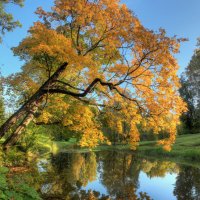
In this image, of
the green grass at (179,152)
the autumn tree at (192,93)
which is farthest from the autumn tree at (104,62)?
the autumn tree at (192,93)

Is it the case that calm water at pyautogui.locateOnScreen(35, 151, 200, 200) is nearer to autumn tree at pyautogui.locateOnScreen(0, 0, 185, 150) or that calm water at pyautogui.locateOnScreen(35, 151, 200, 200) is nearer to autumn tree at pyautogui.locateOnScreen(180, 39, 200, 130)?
autumn tree at pyautogui.locateOnScreen(0, 0, 185, 150)

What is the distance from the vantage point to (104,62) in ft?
69.4

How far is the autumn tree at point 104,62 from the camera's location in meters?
16.6

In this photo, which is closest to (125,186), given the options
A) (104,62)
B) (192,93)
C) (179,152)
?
(104,62)

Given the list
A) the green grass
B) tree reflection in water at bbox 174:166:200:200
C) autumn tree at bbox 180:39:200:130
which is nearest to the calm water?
tree reflection in water at bbox 174:166:200:200

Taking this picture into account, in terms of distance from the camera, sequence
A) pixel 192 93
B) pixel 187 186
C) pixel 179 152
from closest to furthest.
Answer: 1. pixel 187 186
2. pixel 179 152
3. pixel 192 93

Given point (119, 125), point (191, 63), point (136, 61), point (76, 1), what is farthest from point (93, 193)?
point (191, 63)

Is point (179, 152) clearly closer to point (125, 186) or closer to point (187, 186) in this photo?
point (187, 186)

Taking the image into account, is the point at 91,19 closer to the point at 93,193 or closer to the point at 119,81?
the point at 119,81

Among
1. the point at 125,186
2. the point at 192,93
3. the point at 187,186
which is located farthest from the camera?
the point at 192,93

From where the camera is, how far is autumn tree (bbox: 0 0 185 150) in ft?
54.4

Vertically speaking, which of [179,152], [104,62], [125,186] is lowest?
[125,186]

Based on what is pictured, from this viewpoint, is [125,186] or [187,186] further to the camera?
[187,186]

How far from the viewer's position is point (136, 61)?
1742 centimetres
